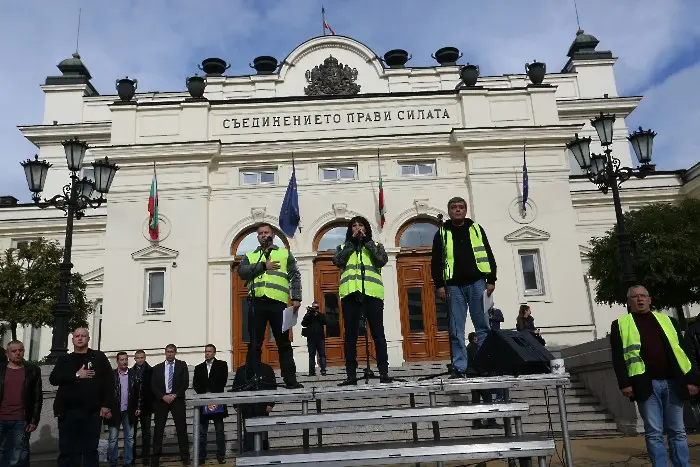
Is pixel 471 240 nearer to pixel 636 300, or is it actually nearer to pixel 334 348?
pixel 636 300

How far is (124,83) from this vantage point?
1916 centimetres

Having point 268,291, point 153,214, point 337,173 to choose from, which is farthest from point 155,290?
point 268,291

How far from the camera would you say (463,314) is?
22.3 ft

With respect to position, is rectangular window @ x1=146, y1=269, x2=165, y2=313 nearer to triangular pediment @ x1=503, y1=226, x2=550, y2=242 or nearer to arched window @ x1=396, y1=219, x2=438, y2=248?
arched window @ x1=396, y1=219, x2=438, y2=248

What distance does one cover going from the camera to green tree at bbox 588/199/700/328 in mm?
15492

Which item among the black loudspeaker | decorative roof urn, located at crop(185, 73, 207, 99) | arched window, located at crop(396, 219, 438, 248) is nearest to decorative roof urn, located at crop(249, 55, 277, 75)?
decorative roof urn, located at crop(185, 73, 207, 99)

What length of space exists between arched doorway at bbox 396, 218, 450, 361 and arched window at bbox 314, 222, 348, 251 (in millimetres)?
1719

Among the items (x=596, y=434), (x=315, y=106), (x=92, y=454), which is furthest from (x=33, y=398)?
(x=315, y=106)

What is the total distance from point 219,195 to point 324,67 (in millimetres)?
12164

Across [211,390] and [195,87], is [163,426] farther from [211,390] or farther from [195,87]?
[195,87]

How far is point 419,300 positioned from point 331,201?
390 cm

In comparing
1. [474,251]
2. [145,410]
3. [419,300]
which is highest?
[419,300]

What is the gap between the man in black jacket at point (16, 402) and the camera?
7.02 meters

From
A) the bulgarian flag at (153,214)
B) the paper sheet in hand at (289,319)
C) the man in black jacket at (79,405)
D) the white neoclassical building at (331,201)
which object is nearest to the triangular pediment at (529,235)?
the white neoclassical building at (331,201)
